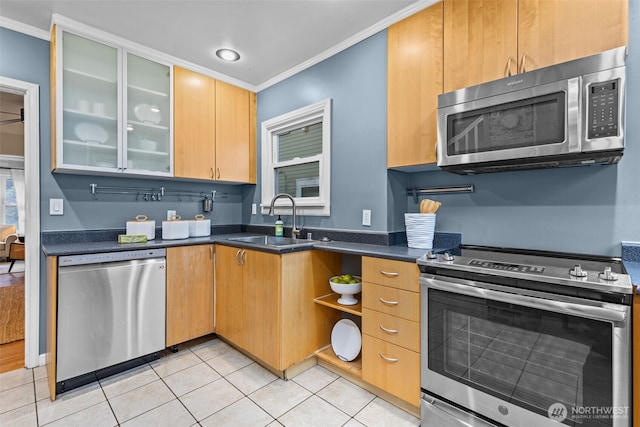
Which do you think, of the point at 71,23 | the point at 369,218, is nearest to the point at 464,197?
the point at 369,218

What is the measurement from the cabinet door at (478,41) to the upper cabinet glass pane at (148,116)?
230 cm

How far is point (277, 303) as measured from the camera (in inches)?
80.3

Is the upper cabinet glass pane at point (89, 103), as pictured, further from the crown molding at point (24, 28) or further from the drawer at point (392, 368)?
the drawer at point (392, 368)

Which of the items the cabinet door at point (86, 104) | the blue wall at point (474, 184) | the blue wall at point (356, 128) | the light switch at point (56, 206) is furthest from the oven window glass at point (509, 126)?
the light switch at point (56, 206)

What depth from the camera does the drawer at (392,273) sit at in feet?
5.50

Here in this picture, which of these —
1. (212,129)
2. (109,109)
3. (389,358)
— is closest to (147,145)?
(109,109)

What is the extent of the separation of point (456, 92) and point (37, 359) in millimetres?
3473

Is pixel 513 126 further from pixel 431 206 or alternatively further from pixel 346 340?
pixel 346 340

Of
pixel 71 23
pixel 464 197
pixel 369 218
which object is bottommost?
pixel 369 218

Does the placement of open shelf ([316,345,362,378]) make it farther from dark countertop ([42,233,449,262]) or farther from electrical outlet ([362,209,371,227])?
electrical outlet ([362,209,371,227])

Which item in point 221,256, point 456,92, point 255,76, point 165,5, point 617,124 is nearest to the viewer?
point 617,124

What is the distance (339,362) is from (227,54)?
2667 mm

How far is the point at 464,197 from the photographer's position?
206 centimetres

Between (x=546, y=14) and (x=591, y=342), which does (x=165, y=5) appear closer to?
(x=546, y=14)
